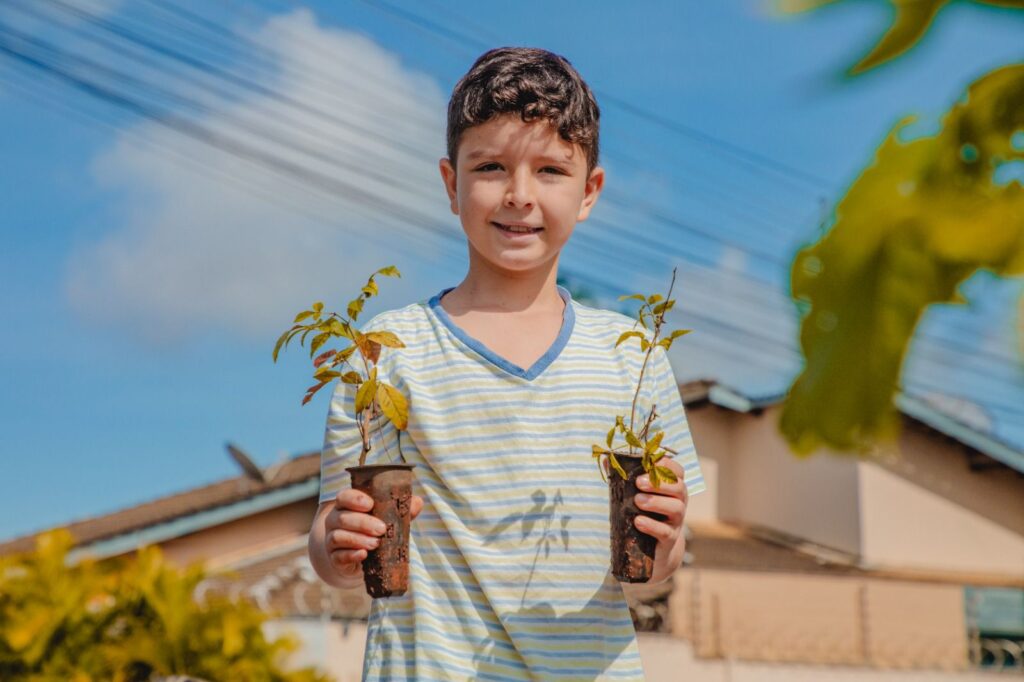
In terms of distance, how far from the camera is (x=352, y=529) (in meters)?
2.17

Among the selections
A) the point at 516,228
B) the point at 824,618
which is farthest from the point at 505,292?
the point at 824,618

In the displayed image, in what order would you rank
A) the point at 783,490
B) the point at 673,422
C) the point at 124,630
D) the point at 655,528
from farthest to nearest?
1. the point at 783,490
2. the point at 124,630
3. the point at 673,422
4. the point at 655,528

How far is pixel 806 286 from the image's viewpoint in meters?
0.58

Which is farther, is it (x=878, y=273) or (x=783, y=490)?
(x=783, y=490)

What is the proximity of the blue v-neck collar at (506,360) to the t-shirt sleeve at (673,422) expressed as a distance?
19 centimetres

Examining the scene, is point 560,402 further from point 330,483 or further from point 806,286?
point 806,286

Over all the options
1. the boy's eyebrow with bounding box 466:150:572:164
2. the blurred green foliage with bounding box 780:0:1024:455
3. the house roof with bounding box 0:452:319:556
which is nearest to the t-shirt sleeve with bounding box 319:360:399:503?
the boy's eyebrow with bounding box 466:150:572:164

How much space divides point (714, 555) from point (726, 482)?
125 inches

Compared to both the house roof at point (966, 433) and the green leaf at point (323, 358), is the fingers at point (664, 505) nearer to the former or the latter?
the green leaf at point (323, 358)

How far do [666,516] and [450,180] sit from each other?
850 millimetres

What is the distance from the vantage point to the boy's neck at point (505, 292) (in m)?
2.49

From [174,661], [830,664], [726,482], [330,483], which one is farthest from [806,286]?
[726,482]

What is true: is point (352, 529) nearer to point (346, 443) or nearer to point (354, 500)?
point (354, 500)

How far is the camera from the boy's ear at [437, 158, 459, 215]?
2.54 meters
